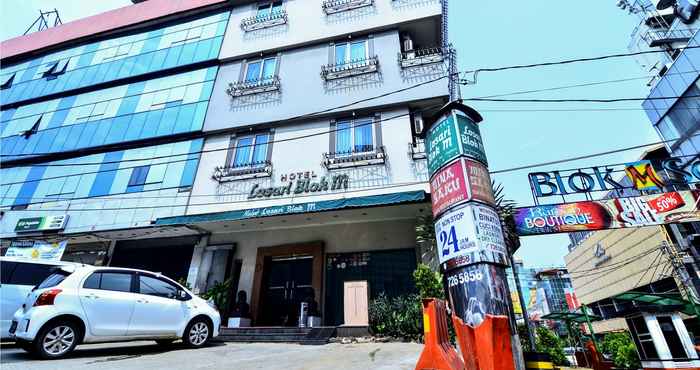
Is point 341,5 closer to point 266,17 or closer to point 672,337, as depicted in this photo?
point 266,17

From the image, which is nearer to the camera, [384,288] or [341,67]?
[384,288]

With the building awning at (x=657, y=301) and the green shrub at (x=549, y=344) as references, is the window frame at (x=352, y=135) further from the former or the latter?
the green shrub at (x=549, y=344)

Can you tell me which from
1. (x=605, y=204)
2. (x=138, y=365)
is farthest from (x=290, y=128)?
(x=605, y=204)

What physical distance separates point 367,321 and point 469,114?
6312mm

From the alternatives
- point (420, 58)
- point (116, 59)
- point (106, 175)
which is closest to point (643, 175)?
point (420, 58)

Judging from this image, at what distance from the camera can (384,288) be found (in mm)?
10492

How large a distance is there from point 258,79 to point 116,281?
35.5 feet

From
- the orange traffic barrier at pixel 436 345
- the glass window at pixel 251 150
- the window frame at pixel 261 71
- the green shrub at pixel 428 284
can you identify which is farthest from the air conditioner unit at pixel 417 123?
the orange traffic barrier at pixel 436 345

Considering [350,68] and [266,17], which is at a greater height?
[266,17]

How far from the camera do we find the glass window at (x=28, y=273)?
727cm

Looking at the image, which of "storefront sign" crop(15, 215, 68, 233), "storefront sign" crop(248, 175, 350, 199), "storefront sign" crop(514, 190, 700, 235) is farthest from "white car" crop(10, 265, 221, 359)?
"storefront sign" crop(15, 215, 68, 233)

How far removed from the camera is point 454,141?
196 inches

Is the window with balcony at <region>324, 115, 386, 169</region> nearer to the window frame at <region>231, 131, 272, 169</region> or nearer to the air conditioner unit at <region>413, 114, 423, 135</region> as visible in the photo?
the air conditioner unit at <region>413, 114, 423, 135</region>

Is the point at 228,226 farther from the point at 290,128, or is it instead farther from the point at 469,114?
the point at 469,114
